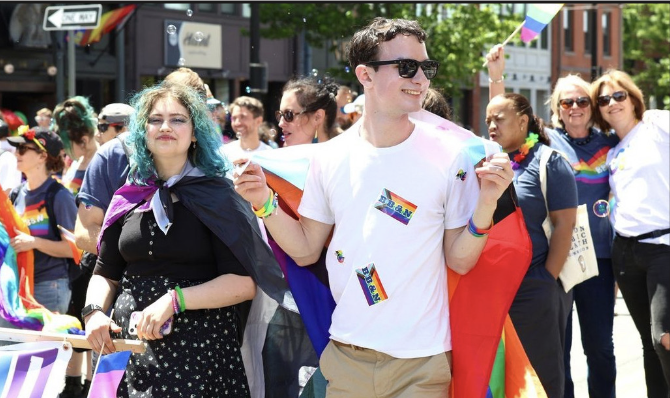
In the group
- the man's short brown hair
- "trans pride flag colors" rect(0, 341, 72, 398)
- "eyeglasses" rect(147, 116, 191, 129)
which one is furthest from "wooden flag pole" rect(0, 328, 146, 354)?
the man's short brown hair

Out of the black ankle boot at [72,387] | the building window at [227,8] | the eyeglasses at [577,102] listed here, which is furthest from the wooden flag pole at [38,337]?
the building window at [227,8]

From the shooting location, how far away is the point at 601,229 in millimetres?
6289

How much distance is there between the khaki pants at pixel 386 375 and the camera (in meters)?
3.33

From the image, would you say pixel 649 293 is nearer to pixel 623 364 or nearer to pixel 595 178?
pixel 595 178

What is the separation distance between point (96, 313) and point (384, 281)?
1191mm

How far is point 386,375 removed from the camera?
334 centimetres

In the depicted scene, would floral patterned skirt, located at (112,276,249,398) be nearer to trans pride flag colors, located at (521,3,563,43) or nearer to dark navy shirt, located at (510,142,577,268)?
dark navy shirt, located at (510,142,577,268)

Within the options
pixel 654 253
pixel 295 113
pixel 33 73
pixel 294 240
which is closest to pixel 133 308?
pixel 294 240

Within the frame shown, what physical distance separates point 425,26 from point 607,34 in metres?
27.0

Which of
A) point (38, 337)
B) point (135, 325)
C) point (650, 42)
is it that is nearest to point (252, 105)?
point (38, 337)

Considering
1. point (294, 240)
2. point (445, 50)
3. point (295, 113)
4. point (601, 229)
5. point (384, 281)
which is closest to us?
point (384, 281)

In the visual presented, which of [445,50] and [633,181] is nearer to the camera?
[633,181]

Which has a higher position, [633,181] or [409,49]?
[409,49]

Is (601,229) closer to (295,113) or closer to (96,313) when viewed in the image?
(295,113)
